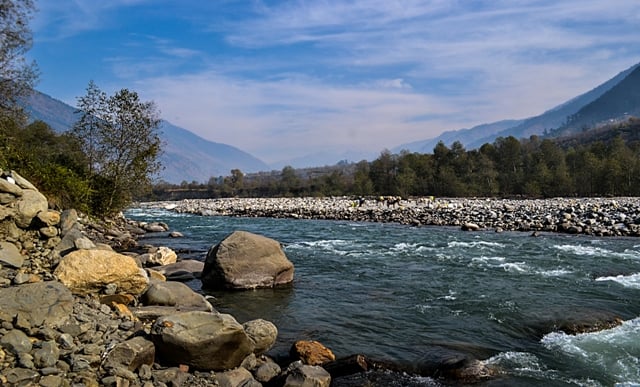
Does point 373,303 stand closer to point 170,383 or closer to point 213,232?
point 170,383

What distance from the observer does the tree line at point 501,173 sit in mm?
55844

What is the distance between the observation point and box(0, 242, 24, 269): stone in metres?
7.13

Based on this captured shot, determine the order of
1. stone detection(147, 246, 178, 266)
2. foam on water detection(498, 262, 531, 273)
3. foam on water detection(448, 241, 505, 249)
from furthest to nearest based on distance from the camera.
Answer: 1. foam on water detection(448, 241, 505, 249)
2. foam on water detection(498, 262, 531, 273)
3. stone detection(147, 246, 178, 266)

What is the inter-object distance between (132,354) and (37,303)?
62.8 inches

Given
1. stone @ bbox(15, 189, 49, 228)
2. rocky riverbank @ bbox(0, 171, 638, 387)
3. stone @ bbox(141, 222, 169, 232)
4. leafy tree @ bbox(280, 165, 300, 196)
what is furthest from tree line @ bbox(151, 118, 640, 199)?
rocky riverbank @ bbox(0, 171, 638, 387)

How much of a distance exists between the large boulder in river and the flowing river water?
377 mm

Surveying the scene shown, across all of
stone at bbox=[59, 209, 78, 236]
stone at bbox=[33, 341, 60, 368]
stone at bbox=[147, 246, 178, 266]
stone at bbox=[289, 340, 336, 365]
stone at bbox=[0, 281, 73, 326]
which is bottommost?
stone at bbox=[289, 340, 336, 365]

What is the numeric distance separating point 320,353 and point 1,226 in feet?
20.9

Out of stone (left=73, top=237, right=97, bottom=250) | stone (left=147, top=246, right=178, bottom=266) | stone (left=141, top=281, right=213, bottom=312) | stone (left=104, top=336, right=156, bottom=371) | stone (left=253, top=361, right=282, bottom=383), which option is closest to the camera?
stone (left=104, top=336, right=156, bottom=371)

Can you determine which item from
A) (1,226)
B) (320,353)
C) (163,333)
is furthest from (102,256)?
(320,353)

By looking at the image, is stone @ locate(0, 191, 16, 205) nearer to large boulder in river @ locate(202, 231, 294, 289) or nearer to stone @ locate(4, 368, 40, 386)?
stone @ locate(4, 368, 40, 386)

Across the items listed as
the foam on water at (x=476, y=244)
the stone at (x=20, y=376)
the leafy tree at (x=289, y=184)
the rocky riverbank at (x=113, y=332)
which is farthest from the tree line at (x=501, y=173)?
the stone at (x=20, y=376)

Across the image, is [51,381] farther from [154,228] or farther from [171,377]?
[154,228]

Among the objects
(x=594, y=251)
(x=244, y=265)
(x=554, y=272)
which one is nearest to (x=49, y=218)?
(x=244, y=265)
